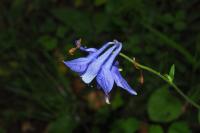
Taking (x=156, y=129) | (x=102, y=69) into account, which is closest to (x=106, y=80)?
(x=102, y=69)

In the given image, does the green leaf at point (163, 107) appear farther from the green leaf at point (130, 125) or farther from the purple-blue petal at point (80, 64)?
the purple-blue petal at point (80, 64)

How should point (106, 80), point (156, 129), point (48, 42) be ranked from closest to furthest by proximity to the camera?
point (106, 80), point (156, 129), point (48, 42)

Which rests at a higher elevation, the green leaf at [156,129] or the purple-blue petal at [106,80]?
the green leaf at [156,129]

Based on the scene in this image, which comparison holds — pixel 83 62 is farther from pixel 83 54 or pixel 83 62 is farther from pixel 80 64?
pixel 83 54

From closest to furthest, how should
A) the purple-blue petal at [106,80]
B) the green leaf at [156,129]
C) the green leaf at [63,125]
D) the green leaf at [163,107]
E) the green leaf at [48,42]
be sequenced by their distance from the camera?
1. the purple-blue petal at [106,80]
2. the green leaf at [156,129]
3. the green leaf at [163,107]
4. the green leaf at [63,125]
5. the green leaf at [48,42]

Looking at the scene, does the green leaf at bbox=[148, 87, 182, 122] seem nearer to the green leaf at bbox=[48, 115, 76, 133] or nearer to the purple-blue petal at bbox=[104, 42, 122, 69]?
the green leaf at bbox=[48, 115, 76, 133]

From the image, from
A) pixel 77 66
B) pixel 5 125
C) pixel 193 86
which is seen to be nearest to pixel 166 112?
pixel 193 86

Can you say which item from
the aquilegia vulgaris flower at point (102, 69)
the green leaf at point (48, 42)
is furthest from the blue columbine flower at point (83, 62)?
the green leaf at point (48, 42)

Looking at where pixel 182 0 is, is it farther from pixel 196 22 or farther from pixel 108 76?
pixel 108 76
